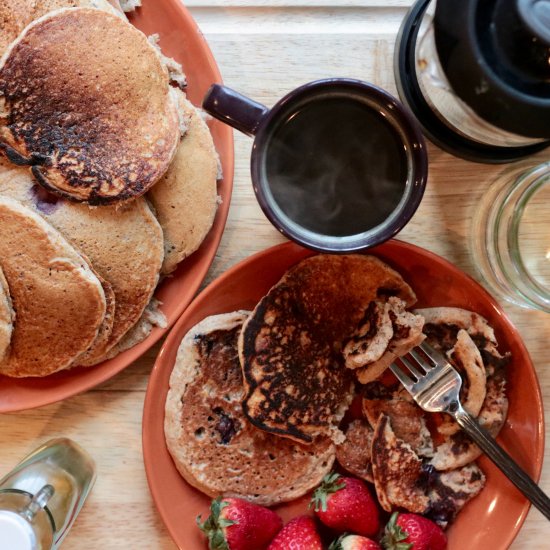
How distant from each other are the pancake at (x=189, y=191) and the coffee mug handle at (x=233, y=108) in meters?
0.18

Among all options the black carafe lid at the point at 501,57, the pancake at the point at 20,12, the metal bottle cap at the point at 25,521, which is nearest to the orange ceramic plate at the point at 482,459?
the metal bottle cap at the point at 25,521

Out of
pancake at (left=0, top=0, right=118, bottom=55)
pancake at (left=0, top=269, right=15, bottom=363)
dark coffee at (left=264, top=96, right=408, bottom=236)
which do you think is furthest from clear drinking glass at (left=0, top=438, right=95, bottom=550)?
pancake at (left=0, top=0, right=118, bottom=55)

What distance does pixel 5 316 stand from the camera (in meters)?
1.25

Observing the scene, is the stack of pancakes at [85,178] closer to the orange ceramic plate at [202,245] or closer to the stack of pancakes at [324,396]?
the orange ceramic plate at [202,245]

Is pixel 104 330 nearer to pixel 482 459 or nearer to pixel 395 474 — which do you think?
pixel 395 474

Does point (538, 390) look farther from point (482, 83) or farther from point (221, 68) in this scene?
point (221, 68)

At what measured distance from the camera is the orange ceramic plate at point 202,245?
1341 millimetres

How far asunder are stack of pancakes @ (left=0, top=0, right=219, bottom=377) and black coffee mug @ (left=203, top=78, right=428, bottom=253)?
200 millimetres

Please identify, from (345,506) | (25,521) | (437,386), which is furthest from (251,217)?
(25,521)

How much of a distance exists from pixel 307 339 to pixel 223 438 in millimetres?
282

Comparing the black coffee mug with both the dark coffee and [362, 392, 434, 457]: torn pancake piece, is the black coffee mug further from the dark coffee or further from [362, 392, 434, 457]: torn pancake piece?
[362, 392, 434, 457]: torn pancake piece

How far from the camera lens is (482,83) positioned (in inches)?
38.3

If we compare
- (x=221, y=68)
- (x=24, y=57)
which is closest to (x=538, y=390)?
(x=221, y=68)

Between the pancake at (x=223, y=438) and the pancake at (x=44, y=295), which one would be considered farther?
the pancake at (x=223, y=438)
